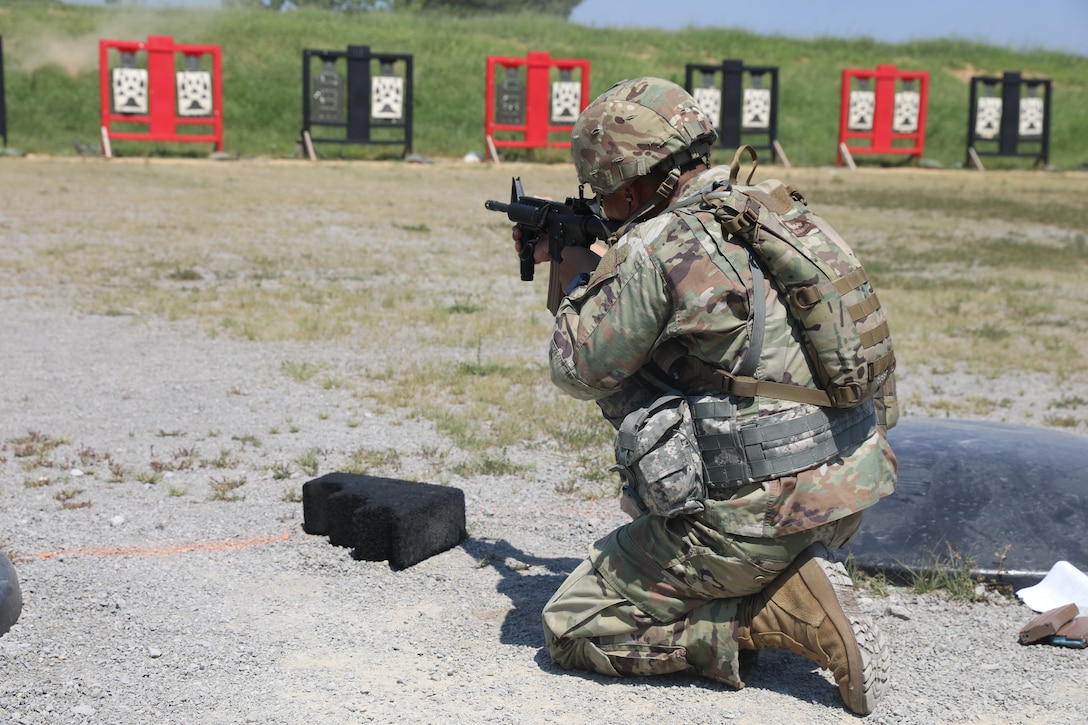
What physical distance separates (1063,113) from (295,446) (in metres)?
30.6

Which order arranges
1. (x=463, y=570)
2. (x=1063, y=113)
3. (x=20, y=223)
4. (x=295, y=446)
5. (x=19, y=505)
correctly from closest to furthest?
(x=463, y=570)
(x=19, y=505)
(x=295, y=446)
(x=20, y=223)
(x=1063, y=113)

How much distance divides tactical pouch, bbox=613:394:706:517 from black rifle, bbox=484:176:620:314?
60 centimetres

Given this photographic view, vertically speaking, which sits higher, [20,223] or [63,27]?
[63,27]

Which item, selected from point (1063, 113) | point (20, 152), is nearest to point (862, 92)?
point (1063, 113)

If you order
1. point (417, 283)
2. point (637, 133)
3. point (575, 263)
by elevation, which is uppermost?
point (637, 133)

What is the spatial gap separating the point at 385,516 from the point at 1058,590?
2.19 meters

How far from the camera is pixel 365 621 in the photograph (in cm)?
359

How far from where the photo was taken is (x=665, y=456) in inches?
118

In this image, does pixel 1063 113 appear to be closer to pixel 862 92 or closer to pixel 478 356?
pixel 862 92

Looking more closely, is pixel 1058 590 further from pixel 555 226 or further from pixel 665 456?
pixel 555 226

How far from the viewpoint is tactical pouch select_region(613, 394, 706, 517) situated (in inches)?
117

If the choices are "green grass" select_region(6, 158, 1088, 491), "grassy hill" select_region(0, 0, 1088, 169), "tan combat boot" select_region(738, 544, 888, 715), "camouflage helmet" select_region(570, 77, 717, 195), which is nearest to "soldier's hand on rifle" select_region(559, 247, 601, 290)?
"camouflage helmet" select_region(570, 77, 717, 195)

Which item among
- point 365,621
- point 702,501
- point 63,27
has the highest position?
point 63,27

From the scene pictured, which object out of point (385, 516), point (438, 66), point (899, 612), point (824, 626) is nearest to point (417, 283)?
point (385, 516)
